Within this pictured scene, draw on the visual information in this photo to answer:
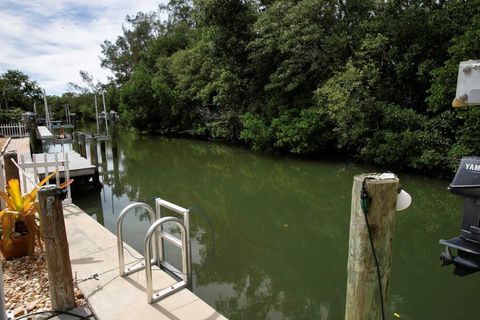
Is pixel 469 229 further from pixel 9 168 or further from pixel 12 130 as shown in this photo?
pixel 12 130

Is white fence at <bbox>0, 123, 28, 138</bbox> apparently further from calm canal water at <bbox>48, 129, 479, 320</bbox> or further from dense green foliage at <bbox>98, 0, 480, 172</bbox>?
dense green foliage at <bbox>98, 0, 480, 172</bbox>

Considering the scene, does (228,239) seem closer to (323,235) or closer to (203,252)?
(203,252)

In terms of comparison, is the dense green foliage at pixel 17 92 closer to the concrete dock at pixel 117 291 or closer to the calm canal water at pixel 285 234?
the calm canal water at pixel 285 234

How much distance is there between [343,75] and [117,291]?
9684 millimetres

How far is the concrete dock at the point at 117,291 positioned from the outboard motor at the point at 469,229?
1.83m

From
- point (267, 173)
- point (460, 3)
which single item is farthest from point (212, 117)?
point (460, 3)

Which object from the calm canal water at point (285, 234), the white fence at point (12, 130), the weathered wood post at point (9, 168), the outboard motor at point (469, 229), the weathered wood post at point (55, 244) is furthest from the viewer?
the white fence at point (12, 130)

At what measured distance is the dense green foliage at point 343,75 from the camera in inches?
363

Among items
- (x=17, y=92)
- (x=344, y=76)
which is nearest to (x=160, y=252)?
(x=344, y=76)

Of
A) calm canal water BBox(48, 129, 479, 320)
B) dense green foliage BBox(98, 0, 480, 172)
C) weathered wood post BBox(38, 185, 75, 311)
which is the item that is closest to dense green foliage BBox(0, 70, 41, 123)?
dense green foliage BBox(98, 0, 480, 172)

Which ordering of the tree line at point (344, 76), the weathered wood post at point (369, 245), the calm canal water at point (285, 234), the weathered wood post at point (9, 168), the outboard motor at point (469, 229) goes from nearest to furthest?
1. the weathered wood post at point (369, 245)
2. the outboard motor at point (469, 229)
3. the calm canal water at point (285, 234)
4. the weathered wood post at point (9, 168)
5. the tree line at point (344, 76)

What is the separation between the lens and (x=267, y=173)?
11.1 m

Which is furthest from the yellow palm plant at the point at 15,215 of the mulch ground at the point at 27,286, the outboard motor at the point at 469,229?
the outboard motor at the point at 469,229

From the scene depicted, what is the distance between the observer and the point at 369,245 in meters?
1.96
